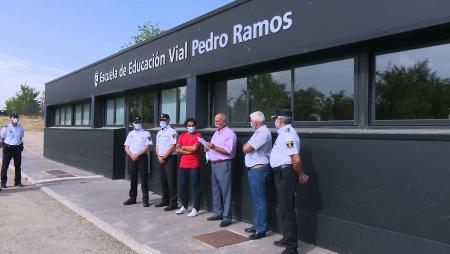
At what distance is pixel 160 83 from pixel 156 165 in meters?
1.97

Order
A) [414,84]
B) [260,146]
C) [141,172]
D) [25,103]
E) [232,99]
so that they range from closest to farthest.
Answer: [414,84]
[260,146]
[232,99]
[141,172]
[25,103]

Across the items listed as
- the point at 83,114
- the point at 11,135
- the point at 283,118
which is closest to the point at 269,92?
the point at 283,118

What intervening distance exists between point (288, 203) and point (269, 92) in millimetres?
2566

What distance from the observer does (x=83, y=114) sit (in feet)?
57.5

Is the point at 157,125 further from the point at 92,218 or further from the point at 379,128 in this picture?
the point at 379,128

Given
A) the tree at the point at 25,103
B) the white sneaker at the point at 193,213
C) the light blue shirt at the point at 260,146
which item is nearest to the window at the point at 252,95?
the light blue shirt at the point at 260,146

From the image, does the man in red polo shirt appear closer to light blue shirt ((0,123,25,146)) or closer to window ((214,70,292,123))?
window ((214,70,292,123))

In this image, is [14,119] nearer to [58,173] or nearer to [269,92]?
[58,173]

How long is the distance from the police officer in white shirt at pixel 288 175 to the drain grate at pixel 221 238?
852 millimetres

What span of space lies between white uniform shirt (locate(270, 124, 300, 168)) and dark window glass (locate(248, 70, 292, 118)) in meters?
1.57

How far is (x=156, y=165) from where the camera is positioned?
10.5m

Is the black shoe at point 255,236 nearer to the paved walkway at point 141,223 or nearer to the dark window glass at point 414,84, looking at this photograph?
the paved walkway at point 141,223

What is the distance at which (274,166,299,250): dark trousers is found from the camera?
5348mm

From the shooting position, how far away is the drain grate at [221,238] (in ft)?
19.8
